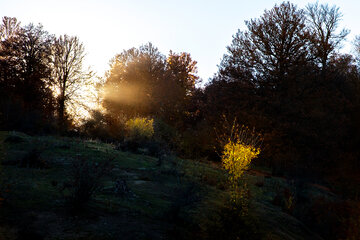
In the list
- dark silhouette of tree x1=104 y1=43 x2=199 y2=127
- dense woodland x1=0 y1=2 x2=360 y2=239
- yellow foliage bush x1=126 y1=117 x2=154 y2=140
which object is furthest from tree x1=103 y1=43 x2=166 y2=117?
yellow foliage bush x1=126 y1=117 x2=154 y2=140

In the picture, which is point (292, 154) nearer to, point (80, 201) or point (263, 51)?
point (263, 51)

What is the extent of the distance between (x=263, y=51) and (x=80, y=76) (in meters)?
14.7

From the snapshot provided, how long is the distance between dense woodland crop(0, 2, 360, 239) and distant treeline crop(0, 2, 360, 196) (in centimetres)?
6

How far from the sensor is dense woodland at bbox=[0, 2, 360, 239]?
1616 centimetres

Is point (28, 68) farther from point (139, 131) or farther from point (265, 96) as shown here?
point (265, 96)

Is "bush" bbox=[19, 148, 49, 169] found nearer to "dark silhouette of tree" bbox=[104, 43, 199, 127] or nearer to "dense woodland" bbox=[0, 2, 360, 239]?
"dense woodland" bbox=[0, 2, 360, 239]

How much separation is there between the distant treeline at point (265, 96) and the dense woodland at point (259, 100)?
0.06 metres


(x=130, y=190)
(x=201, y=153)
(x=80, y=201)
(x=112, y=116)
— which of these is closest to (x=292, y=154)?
(x=201, y=153)

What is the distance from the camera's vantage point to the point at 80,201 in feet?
14.1

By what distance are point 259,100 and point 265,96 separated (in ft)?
1.72

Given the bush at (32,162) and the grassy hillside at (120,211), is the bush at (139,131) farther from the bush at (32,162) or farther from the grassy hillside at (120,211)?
the bush at (32,162)

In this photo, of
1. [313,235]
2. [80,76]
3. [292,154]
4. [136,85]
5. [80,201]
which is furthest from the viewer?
[136,85]

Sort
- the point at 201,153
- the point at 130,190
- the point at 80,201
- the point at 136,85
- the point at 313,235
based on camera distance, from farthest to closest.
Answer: the point at 136,85 → the point at 201,153 → the point at 313,235 → the point at 130,190 → the point at 80,201

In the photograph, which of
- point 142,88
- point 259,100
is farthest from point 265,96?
point 142,88
